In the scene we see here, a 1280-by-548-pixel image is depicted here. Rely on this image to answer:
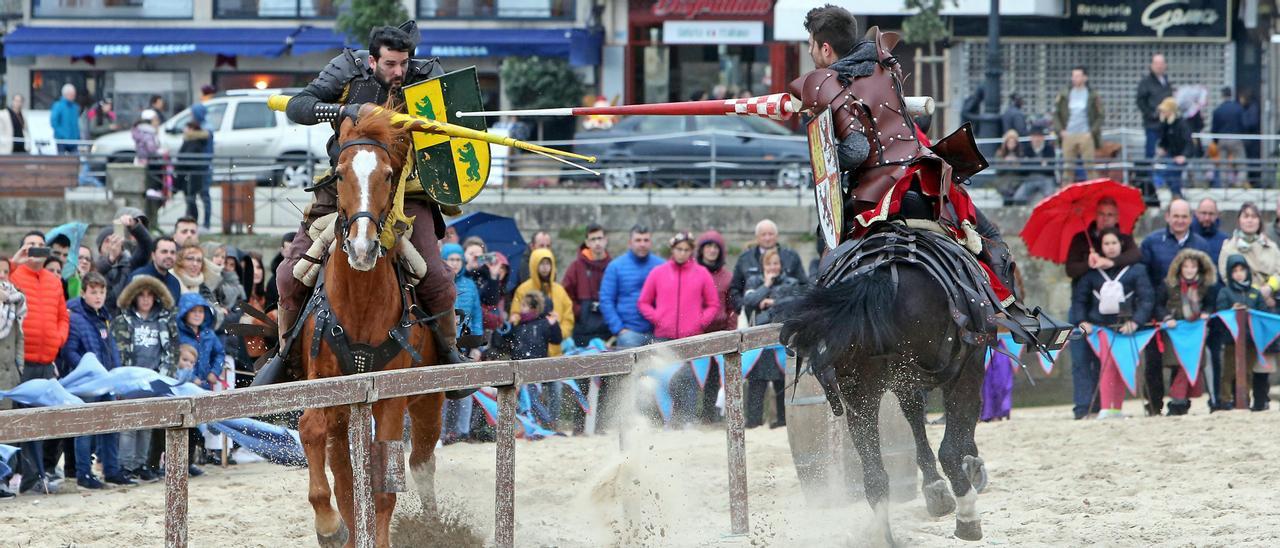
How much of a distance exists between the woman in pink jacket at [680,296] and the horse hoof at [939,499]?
536 centimetres

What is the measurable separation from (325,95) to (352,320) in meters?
1.15

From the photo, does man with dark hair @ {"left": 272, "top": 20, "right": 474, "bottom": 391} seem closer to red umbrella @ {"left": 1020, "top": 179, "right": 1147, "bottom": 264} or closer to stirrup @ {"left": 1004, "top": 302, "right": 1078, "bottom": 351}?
stirrup @ {"left": 1004, "top": 302, "right": 1078, "bottom": 351}

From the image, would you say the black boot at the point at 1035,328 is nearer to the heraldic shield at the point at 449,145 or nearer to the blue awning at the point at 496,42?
→ the heraldic shield at the point at 449,145

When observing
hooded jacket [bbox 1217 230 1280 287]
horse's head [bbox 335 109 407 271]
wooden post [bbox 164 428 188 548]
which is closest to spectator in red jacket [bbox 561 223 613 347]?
hooded jacket [bbox 1217 230 1280 287]

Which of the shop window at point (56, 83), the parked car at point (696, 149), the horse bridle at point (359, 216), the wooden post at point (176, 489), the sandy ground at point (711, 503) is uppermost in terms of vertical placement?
the shop window at point (56, 83)

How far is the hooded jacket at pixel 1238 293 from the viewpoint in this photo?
14.0 metres

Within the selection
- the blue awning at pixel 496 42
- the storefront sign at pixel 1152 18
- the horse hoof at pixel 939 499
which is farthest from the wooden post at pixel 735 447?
the blue awning at pixel 496 42

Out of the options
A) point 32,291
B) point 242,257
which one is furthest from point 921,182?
point 242,257

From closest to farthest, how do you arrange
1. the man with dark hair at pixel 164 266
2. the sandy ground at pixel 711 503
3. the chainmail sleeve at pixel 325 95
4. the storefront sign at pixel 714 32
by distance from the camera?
1. the chainmail sleeve at pixel 325 95
2. the sandy ground at pixel 711 503
3. the man with dark hair at pixel 164 266
4. the storefront sign at pixel 714 32

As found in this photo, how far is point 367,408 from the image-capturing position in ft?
23.1

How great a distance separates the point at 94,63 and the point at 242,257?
22.2 meters

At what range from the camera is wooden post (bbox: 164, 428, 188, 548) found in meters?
5.72

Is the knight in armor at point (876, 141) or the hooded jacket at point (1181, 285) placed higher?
the knight in armor at point (876, 141)

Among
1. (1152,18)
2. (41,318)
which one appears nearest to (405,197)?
(41,318)
